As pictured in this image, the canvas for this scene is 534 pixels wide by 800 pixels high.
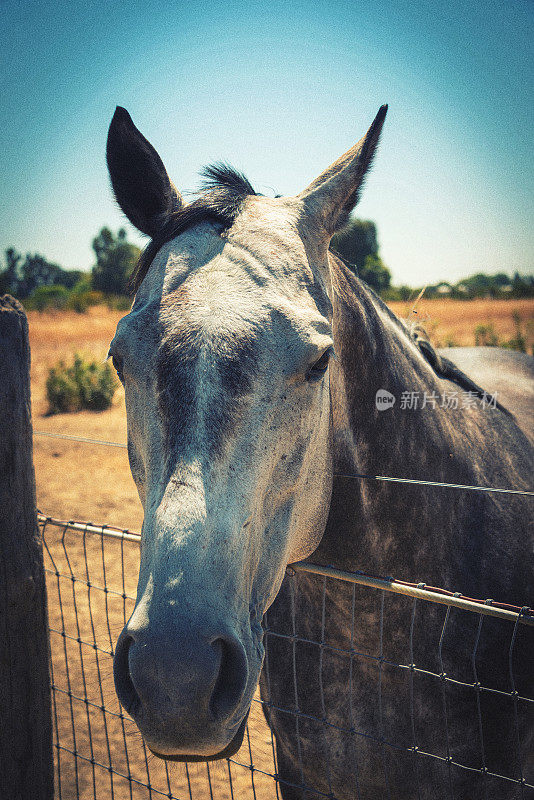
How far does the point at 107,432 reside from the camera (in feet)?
35.6

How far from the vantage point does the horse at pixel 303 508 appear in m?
1.03

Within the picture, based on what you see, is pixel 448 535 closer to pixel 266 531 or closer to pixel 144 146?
pixel 266 531

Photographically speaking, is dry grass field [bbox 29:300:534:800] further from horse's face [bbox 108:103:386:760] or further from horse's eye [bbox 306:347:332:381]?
horse's eye [bbox 306:347:332:381]

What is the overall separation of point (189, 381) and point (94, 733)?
330cm

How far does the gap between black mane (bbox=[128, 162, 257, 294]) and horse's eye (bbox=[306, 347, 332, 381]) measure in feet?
1.69

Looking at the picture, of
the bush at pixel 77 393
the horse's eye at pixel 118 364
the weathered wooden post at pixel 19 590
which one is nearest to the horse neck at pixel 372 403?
the horse's eye at pixel 118 364

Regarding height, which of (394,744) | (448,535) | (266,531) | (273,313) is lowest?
(394,744)

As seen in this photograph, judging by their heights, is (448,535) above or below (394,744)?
above

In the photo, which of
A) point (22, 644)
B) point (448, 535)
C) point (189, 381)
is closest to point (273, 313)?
point (189, 381)

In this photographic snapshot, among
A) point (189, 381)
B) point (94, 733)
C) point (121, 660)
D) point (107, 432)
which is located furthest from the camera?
point (107, 432)

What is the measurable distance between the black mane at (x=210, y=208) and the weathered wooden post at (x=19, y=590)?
1.84ft

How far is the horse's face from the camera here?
3.19 feet

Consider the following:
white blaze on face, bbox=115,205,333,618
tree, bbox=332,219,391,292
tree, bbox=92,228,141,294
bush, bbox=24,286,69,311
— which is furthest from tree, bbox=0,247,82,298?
white blaze on face, bbox=115,205,333,618

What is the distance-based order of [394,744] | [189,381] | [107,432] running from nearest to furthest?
[189,381], [394,744], [107,432]
